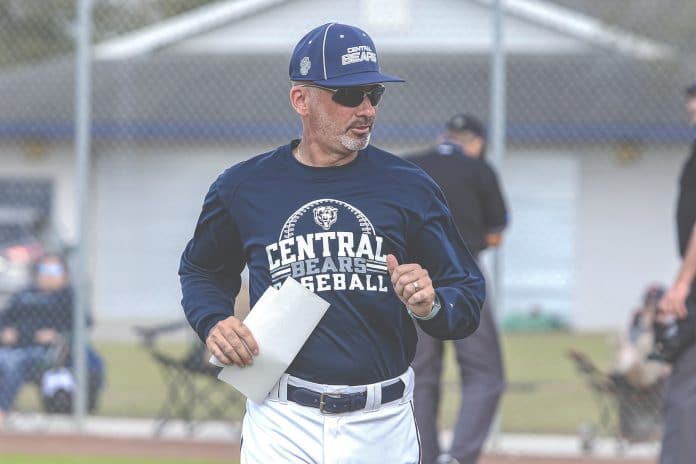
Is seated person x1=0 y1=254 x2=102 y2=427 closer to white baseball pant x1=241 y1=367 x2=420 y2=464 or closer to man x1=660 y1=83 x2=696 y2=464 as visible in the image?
man x1=660 y1=83 x2=696 y2=464

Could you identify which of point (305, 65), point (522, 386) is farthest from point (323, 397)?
point (522, 386)

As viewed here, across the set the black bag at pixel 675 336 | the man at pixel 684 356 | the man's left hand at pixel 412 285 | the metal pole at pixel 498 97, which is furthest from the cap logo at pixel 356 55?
the metal pole at pixel 498 97

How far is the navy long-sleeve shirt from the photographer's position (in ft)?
12.1

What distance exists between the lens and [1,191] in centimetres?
1705

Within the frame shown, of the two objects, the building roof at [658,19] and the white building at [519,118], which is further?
the white building at [519,118]

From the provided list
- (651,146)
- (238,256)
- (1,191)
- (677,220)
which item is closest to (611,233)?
(651,146)

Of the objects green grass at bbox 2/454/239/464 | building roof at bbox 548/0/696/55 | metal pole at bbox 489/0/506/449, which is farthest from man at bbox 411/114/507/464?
building roof at bbox 548/0/696/55

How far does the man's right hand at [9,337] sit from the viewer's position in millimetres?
9742

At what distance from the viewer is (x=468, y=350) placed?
736cm

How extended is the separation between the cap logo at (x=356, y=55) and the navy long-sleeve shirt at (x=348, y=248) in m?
0.27

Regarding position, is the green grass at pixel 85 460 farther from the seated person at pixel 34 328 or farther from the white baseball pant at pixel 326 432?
the white baseball pant at pixel 326 432

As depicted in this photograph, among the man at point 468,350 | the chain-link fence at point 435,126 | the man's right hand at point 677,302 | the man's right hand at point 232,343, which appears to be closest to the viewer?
the man's right hand at point 232,343

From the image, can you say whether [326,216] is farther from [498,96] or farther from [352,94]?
[498,96]

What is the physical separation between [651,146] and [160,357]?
969 cm
